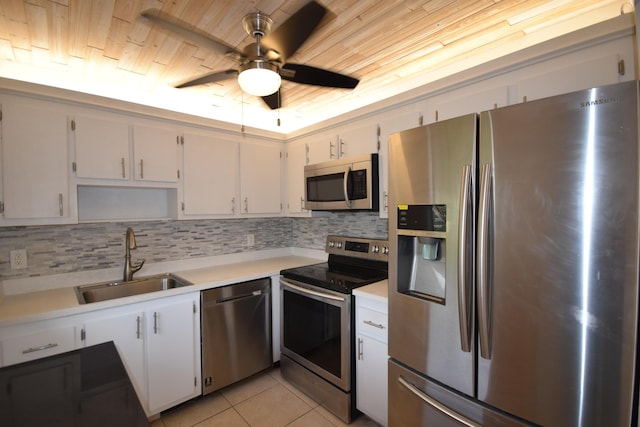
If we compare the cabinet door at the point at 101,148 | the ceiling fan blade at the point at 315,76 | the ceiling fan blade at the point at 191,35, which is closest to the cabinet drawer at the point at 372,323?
the ceiling fan blade at the point at 315,76

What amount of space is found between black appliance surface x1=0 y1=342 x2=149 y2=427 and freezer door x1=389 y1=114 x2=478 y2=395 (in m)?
1.13

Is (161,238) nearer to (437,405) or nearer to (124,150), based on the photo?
(124,150)

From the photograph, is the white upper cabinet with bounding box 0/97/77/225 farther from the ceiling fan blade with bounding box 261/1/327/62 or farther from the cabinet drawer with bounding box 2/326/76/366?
the ceiling fan blade with bounding box 261/1/327/62

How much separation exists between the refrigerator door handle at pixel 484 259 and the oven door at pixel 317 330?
931 mm

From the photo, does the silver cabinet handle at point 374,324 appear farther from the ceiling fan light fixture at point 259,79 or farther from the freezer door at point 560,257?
the ceiling fan light fixture at point 259,79

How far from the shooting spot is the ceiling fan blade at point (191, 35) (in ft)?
3.80

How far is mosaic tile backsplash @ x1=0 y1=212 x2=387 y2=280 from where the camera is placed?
2.03 metres

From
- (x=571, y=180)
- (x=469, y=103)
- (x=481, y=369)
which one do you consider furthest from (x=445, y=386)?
→ (x=469, y=103)

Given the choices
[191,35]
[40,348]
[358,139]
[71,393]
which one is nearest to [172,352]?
[40,348]

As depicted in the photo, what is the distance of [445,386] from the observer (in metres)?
1.33

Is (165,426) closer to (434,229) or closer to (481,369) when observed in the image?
(481,369)

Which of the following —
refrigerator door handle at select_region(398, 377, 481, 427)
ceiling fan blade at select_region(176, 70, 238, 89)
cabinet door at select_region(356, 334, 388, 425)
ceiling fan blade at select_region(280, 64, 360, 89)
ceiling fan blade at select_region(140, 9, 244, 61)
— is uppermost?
ceiling fan blade at select_region(140, 9, 244, 61)

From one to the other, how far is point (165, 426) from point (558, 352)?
231cm

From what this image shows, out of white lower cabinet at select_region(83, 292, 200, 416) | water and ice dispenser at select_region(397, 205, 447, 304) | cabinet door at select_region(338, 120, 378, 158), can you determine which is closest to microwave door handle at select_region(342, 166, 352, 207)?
cabinet door at select_region(338, 120, 378, 158)
